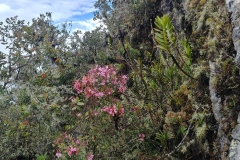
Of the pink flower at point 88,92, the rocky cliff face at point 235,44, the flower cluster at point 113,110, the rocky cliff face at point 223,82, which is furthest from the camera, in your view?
the pink flower at point 88,92

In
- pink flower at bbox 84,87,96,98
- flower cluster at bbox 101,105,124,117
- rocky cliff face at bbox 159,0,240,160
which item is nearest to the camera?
rocky cliff face at bbox 159,0,240,160

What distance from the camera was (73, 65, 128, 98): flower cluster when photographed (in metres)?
4.75

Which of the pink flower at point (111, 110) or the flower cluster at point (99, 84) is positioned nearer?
the pink flower at point (111, 110)

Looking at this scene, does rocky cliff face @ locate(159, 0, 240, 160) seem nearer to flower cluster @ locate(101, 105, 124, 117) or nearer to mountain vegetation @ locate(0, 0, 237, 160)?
mountain vegetation @ locate(0, 0, 237, 160)

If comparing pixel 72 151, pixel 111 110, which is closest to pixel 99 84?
pixel 111 110

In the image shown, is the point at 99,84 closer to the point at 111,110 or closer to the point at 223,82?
the point at 111,110

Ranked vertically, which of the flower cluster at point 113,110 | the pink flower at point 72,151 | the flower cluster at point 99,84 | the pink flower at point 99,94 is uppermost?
the flower cluster at point 99,84

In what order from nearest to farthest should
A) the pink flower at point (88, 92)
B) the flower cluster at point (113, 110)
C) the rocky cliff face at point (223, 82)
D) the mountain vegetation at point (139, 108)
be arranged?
the rocky cliff face at point (223, 82), the mountain vegetation at point (139, 108), the flower cluster at point (113, 110), the pink flower at point (88, 92)

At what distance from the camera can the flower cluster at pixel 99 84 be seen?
475 cm

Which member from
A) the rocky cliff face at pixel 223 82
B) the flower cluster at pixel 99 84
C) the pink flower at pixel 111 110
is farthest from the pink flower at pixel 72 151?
the rocky cliff face at pixel 223 82

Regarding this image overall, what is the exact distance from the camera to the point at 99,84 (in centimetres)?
495

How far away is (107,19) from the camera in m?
11.4

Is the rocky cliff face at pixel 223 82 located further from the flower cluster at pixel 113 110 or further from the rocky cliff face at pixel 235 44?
the flower cluster at pixel 113 110

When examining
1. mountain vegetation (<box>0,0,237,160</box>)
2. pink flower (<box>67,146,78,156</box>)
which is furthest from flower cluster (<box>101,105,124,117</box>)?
pink flower (<box>67,146,78,156</box>)
